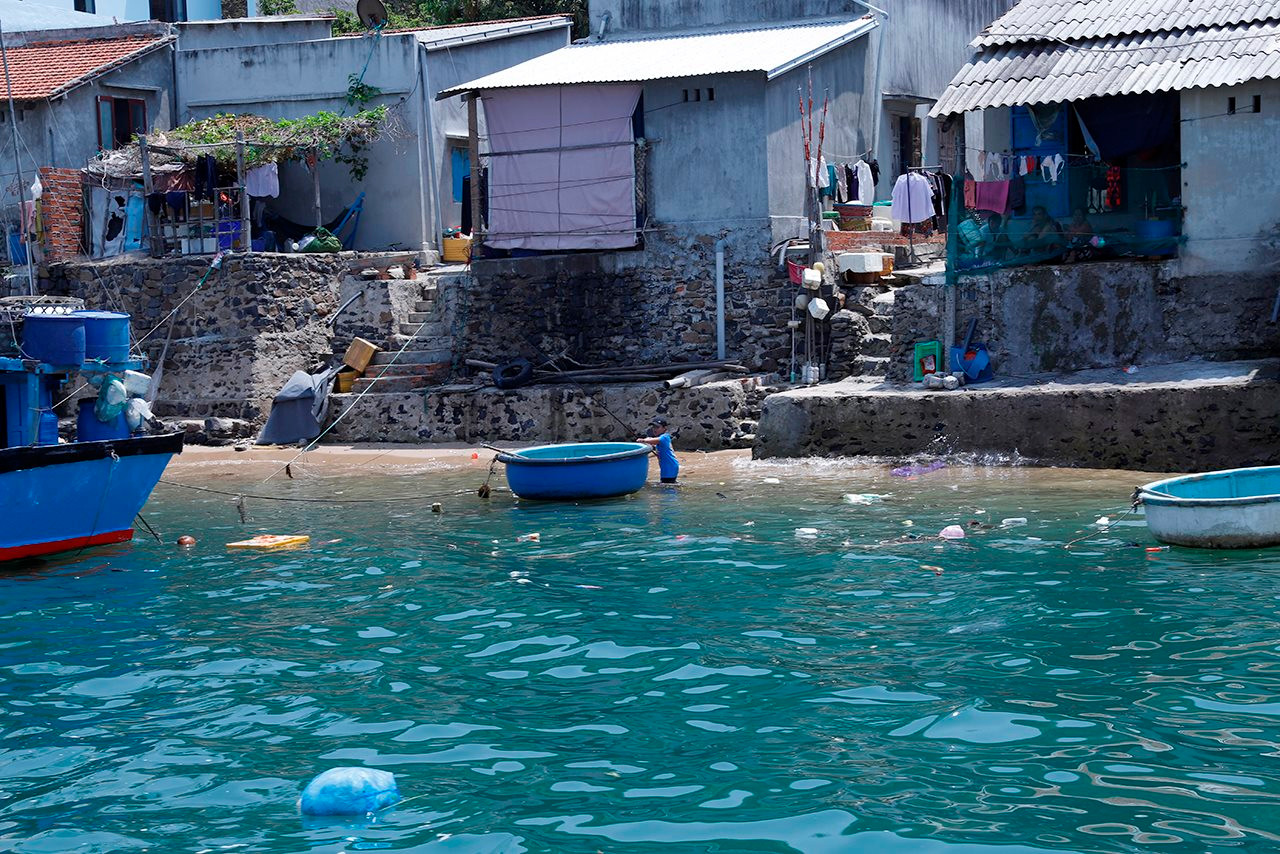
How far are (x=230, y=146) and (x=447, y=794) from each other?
2041 centimetres

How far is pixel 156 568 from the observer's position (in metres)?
13.4

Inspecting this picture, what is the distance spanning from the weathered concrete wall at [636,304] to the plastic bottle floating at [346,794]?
49.5 feet

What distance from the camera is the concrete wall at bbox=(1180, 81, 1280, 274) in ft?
57.2

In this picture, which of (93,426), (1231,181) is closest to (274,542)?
(93,426)

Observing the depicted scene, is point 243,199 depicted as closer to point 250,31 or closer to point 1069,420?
point 250,31

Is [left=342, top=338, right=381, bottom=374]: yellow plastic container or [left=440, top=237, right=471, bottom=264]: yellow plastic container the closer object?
[left=342, top=338, right=381, bottom=374]: yellow plastic container

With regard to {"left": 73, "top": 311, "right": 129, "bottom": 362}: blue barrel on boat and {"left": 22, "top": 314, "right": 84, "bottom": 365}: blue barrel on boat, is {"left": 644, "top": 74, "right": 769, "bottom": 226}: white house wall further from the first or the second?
{"left": 22, "top": 314, "right": 84, "bottom": 365}: blue barrel on boat

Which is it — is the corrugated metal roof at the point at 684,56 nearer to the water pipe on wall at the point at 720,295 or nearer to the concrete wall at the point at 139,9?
the water pipe on wall at the point at 720,295

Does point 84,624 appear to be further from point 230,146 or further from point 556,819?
point 230,146

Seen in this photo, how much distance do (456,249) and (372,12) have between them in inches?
207

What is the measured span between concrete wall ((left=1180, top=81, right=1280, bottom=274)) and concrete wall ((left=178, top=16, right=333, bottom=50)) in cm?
1819

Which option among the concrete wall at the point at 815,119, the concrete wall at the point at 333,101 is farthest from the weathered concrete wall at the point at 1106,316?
the concrete wall at the point at 333,101

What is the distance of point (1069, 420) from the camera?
16.7m

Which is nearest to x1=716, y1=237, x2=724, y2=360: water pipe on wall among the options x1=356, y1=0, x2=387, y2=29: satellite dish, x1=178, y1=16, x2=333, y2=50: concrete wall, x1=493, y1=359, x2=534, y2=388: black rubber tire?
x1=493, y1=359, x2=534, y2=388: black rubber tire
